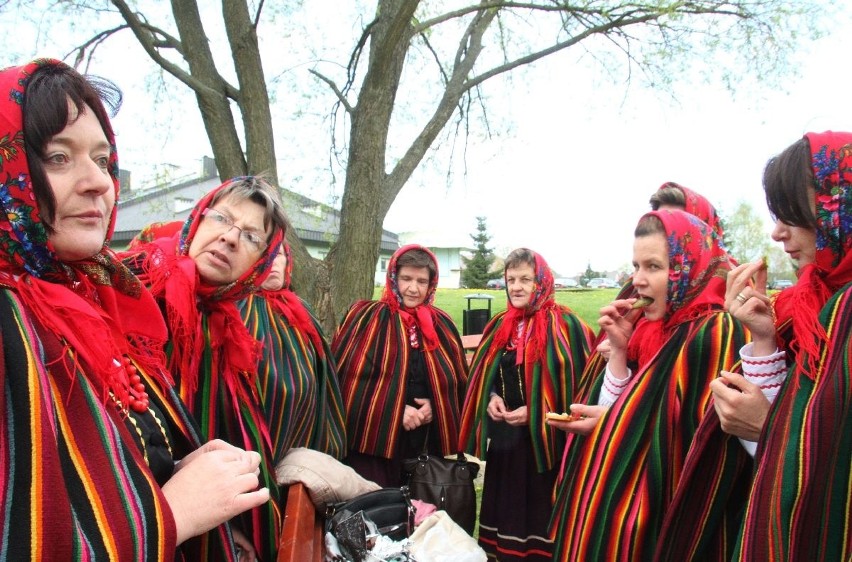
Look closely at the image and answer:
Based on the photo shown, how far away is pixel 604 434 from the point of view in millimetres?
2018

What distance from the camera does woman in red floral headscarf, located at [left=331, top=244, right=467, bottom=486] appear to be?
11.5ft

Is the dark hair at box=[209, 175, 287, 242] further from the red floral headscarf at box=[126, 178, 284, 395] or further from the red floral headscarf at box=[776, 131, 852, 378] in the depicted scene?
the red floral headscarf at box=[776, 131, 852, 378]

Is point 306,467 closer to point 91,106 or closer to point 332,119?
point 91,106

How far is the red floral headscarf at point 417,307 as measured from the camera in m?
3.64

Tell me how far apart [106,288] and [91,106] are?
1.33 feet

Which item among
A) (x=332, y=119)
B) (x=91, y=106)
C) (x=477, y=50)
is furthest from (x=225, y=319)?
(x=477, y=50)

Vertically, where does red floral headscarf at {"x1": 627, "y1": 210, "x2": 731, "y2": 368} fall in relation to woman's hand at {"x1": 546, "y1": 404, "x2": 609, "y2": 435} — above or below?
above

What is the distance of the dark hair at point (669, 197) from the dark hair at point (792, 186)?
1.49 m

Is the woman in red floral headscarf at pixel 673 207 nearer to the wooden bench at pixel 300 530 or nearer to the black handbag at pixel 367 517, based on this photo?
the black handbag at pixel 367 517

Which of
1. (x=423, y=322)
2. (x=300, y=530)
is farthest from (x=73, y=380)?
(x=423, y=322)

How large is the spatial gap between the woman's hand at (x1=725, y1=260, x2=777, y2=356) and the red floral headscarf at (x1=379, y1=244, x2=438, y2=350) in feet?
7.37

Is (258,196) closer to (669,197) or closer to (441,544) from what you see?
(441,544)

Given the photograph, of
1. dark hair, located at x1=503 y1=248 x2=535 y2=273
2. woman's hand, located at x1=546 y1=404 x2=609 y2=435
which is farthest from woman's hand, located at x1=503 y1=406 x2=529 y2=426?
woman's hand, located at x1=546 y1=404 x2=609 y2=435

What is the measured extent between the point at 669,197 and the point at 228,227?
7.68ft
